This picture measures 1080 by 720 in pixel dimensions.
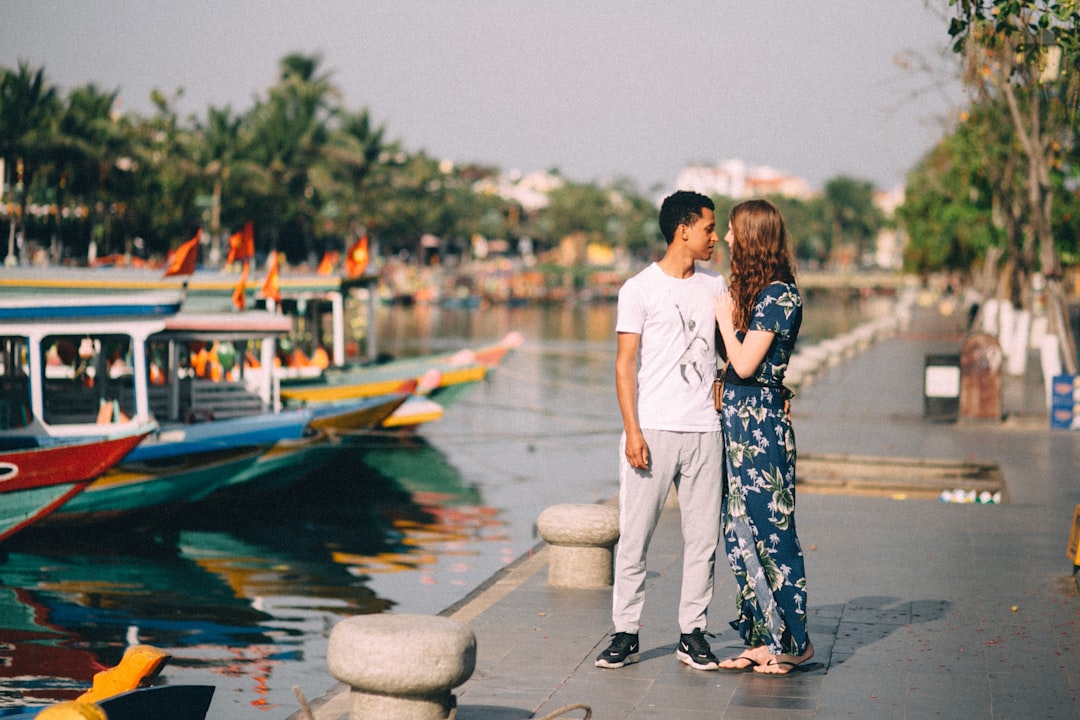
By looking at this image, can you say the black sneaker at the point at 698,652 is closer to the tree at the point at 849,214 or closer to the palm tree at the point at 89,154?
the palm tree at the point at 89,154

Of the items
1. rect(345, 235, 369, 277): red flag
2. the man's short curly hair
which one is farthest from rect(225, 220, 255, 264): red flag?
the man's short curly hair

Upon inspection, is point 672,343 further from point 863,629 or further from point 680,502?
point 863,629

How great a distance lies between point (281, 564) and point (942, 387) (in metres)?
10.6

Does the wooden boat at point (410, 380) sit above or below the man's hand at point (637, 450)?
below

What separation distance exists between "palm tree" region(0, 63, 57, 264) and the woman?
49.2m

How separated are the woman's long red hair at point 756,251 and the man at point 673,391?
0.39ft

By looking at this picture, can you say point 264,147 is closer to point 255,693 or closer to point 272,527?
point 272,527

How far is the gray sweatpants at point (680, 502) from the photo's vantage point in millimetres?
6516

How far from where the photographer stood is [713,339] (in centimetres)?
657

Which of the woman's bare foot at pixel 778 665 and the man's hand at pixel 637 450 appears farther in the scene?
A: the woman's bare foot at pixel 778 665

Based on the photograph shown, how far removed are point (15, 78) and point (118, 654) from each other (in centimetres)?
4737

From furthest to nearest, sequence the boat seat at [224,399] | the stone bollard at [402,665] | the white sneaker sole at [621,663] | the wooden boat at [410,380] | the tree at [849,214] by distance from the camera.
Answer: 1. the tree at [849,214]
2. the wooden boat at [410,380]
3. the boat seat at [224,399]
4. the white sneaker sole at [621,663]
5. the stone bollard at [402,665]

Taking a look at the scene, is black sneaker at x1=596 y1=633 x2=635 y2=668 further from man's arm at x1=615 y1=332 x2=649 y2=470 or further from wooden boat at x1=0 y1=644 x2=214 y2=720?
wooden boat at x1=0 y1=644 x2=214 y2=720

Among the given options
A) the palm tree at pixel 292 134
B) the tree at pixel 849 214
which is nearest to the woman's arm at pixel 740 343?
the palm tree at pixel 292 134
